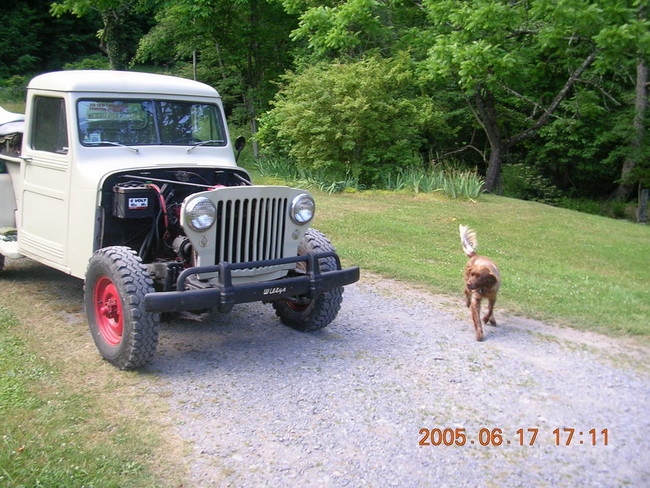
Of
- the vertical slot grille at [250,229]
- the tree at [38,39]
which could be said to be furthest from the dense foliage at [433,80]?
the vertical slot grille at [250,229]

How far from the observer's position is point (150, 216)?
5566 millimetres

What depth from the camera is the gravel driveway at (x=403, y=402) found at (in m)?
3.82

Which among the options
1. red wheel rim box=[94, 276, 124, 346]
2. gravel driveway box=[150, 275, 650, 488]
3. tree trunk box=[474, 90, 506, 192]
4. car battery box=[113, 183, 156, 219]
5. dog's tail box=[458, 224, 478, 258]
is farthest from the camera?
tree trunk box=[474, 90, 506, 192]

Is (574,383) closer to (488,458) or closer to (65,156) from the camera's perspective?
(488,458)

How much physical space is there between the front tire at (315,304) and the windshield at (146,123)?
1.58 m

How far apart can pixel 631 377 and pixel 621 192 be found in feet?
58.7

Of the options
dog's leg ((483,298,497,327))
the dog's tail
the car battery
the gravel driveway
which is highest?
the car battery

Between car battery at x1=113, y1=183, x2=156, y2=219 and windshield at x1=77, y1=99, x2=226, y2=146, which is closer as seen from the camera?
car battery at x1=113, y1=183, x2=156, y2=219

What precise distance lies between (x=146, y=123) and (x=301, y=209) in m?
1.80

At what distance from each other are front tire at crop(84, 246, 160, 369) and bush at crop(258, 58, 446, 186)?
33.7ft

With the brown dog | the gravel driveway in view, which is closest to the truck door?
the gravel driveway

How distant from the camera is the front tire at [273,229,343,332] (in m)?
5.90

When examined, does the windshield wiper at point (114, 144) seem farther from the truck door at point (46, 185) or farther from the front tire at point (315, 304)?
the front tire at point (315, 304)

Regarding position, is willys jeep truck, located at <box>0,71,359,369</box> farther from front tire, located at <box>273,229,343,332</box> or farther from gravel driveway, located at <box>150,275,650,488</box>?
gravel driveway, located at <box>150,275,650,488</box>
